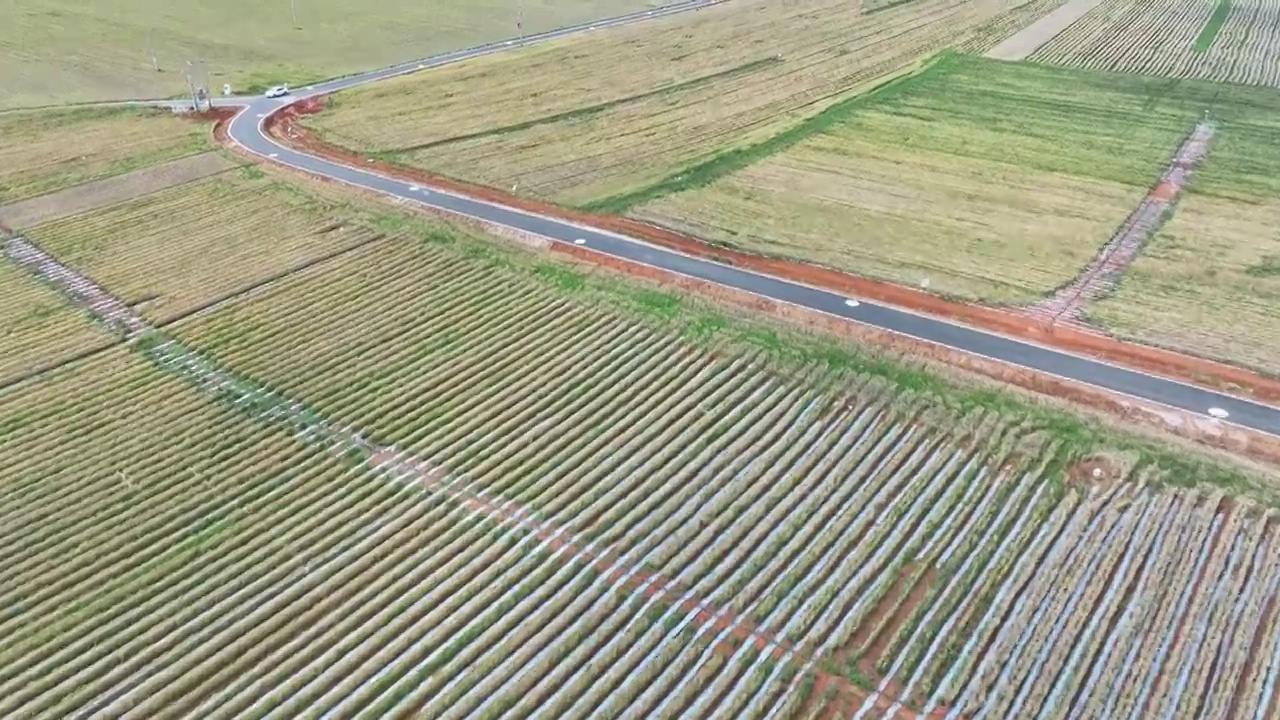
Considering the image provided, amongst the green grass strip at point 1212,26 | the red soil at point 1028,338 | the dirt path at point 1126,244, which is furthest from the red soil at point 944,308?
the green grass strip at point 1212,26

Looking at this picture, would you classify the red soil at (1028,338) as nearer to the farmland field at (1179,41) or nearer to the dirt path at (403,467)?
the dirt path at (403,467)

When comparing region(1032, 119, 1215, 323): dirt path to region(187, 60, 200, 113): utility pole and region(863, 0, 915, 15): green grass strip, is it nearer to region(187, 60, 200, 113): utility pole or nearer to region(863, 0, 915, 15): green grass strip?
region(863, 0, 915, 15): green grass strip

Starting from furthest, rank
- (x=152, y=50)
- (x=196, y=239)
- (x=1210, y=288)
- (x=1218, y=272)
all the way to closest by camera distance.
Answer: (x=152, y=50) < (x=196, y=239) < (x=1218, y=272) < (x=1210, y=288)

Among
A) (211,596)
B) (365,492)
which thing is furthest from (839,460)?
(211,596)

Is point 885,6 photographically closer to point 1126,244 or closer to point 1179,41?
point 1179,41

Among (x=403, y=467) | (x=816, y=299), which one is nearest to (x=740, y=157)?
(x=816, y=299)
